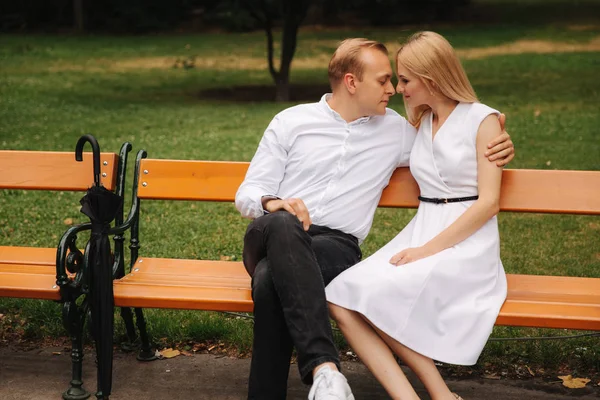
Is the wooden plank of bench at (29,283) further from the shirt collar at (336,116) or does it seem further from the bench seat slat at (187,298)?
the shirt collar at (336,116)

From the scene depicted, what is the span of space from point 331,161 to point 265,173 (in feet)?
1.04

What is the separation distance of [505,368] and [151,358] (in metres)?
1.81

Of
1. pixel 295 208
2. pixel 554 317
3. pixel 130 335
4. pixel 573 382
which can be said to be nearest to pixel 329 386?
pixel 295 208

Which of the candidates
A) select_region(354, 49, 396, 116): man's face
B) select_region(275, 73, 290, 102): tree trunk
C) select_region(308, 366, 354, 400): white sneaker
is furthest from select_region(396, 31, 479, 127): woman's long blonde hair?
select_region(275, 73, 290, 102): tree trunk

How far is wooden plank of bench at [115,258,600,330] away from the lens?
382cm

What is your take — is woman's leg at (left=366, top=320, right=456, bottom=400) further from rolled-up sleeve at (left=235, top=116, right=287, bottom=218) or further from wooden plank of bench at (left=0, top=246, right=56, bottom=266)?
wooden plank of bench at (left=0, top=246, right=56, bottom=266)

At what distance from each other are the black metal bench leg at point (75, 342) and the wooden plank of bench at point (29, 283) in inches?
4.7

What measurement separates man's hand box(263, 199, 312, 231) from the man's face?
0.65 metres

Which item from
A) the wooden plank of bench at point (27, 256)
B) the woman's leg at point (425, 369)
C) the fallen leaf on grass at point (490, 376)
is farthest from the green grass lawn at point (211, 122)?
the woman's leg at point (425, 369)

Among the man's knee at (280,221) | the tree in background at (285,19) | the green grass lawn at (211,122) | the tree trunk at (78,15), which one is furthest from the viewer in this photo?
the tree trunk at (78,15)

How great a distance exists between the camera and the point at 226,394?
4.39 meters

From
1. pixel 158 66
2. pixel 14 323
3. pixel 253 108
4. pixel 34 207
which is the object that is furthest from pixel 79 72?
pixel 14 323

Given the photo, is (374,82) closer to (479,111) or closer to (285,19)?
(479,111)

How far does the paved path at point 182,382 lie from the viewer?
4.37 metres
